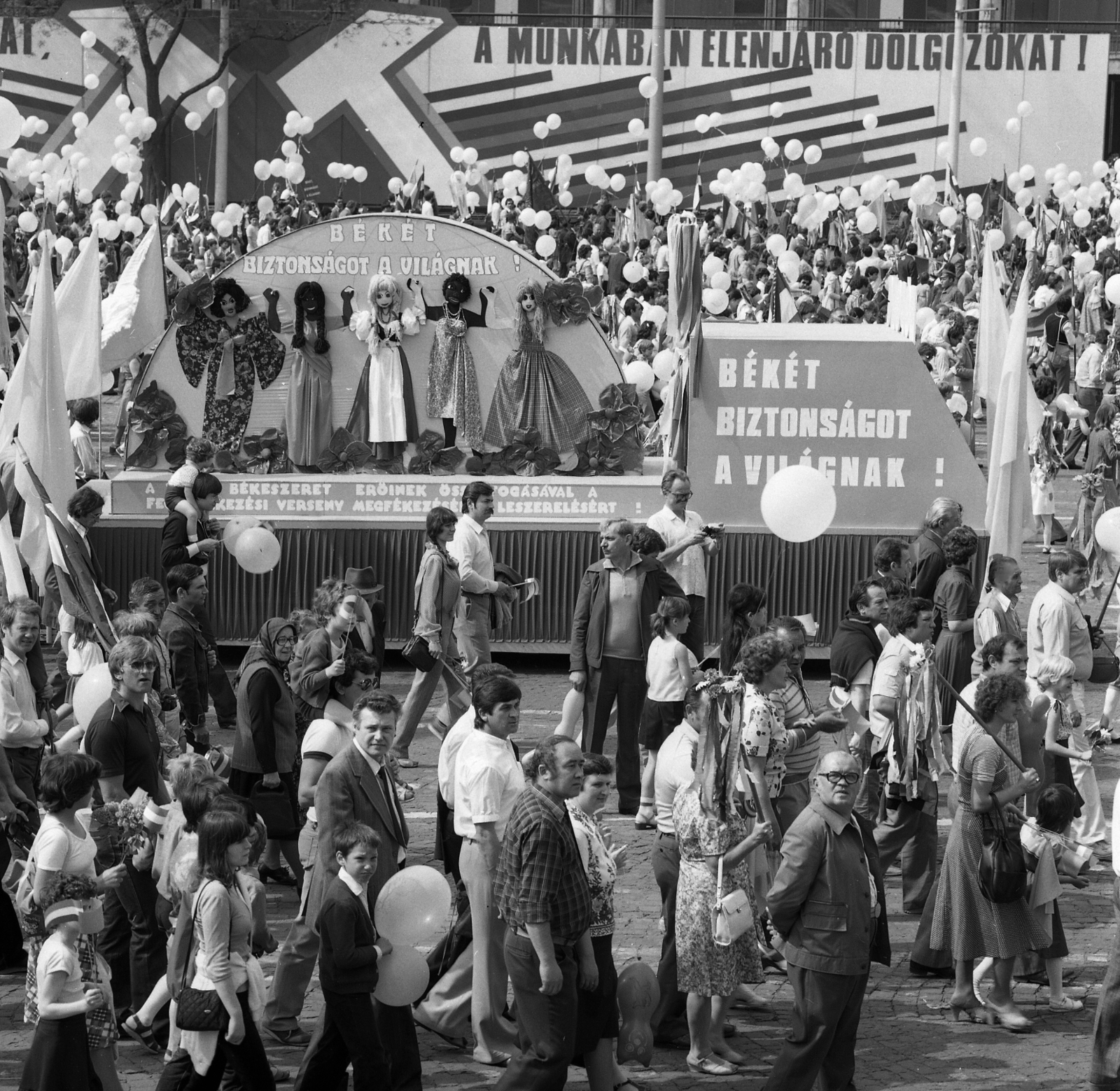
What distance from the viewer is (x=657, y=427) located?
14.3m

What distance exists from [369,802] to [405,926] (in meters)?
0.59

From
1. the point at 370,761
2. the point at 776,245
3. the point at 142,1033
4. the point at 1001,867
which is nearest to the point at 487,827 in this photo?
the point at 370,761

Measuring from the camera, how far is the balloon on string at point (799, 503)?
9.78 meters

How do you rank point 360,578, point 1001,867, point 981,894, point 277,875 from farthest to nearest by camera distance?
point 360,578 → point 277,875 → point 981,894 → point 1001,867

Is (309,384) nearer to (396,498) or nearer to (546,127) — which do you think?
(396,498)

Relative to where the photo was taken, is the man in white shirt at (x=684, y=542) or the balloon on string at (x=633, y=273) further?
the balloon on string at (x=633, y=273)

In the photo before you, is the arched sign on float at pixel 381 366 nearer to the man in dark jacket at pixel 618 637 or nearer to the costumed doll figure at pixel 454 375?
the costumed doll figure at pixel 454 375

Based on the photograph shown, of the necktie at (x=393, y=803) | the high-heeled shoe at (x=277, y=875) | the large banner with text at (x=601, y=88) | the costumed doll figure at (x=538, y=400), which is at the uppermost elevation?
the large banner with text at (x=601, y=88)

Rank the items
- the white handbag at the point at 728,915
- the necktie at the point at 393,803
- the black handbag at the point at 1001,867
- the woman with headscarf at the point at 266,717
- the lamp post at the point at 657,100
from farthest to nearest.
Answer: the lamp post at the point at 657,100, the woman with headscarf at the point at 266,717, the black handbag at the point at 1001,867, the necktie at the point at 393,803, the white handbag at the point at 728,915

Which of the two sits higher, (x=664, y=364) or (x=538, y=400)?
(x=664, y=364)

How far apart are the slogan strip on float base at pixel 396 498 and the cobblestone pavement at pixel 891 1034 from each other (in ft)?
14.6

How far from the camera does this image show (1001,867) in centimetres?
691

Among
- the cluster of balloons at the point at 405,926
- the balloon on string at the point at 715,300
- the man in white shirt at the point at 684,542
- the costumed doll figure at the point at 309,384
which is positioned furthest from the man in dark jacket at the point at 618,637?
the balloon on string at the point at 715,300

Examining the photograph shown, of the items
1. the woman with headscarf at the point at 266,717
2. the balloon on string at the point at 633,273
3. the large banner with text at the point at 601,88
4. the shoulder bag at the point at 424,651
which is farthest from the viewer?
the large banner with text at the point at 601,88
